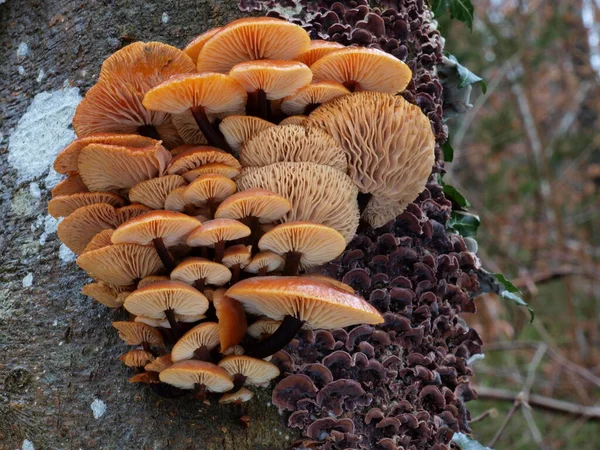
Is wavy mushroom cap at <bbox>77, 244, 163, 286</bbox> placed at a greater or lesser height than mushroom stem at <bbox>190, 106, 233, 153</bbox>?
lesser

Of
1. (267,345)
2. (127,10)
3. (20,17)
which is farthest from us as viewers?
(20,17)

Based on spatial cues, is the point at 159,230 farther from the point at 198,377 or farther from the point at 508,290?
the point at 508,290

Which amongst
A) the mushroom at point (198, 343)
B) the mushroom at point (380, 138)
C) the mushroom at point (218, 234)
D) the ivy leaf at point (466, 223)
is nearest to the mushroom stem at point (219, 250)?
the mushroom at point (218, 234)

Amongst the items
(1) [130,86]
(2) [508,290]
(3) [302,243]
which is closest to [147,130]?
(1) [130,86]

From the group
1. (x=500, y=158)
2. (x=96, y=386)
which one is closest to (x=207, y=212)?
(x=96, y=386)

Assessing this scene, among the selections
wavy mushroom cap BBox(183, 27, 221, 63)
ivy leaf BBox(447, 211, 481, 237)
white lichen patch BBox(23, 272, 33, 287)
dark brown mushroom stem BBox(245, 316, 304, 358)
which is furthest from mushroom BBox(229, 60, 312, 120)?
ivy leaf BBox(447, 211, 481, 237)

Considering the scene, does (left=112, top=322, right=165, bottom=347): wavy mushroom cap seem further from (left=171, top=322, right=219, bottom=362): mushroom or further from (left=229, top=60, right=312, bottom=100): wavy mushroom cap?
(left=229, top=60, right=312, bottom=100): wavy mushroom cap

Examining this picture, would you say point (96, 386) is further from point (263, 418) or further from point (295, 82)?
point (295, 82)
